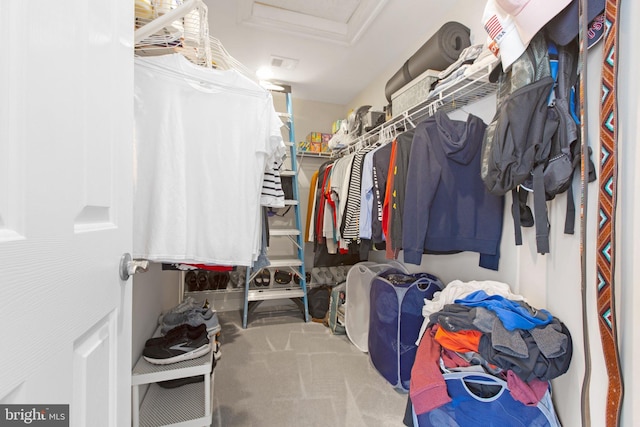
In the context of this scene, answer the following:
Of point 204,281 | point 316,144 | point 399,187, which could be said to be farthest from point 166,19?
point 204,281

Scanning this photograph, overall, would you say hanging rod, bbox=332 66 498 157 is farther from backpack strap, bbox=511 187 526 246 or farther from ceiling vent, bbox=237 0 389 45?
ceiling vent, bbox=237 0 389 45

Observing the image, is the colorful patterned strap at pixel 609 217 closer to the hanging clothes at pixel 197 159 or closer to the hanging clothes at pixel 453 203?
the hanging clothes at pixel 453 203

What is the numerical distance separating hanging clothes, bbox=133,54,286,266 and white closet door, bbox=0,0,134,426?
30 centimetres

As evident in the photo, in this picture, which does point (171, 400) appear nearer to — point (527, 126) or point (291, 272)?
point (291, 272)

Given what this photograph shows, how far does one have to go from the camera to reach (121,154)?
0.64 metres

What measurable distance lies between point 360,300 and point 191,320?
125 centimetres

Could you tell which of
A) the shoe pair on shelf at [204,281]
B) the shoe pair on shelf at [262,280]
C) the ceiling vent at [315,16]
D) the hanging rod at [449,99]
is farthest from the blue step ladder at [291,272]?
the hanging rod at [449,99]

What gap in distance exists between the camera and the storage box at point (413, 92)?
5.60ft

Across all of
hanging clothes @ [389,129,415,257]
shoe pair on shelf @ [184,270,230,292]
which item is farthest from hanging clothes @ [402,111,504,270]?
shoe pair on shelf @ [184,270,230,292]

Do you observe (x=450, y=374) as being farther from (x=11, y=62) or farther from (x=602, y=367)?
(x=11, y=62)

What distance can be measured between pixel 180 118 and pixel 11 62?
706mm

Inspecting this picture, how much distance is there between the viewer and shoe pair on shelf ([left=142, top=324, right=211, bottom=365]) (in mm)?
1224

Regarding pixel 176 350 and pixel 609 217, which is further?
pixel 176 350

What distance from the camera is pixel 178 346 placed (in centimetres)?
129
